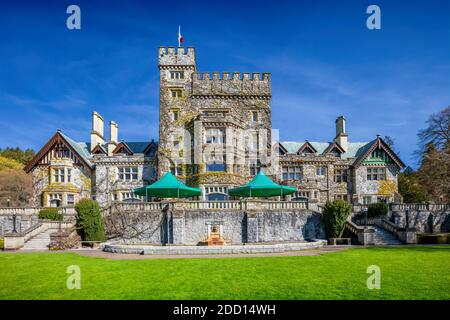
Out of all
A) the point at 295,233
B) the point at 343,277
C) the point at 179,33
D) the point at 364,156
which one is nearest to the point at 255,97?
the point at 179,33

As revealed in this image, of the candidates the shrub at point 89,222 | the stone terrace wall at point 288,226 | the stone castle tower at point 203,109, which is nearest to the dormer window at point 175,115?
the stone castle tower at point 203,109

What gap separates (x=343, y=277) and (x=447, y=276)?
345 cm

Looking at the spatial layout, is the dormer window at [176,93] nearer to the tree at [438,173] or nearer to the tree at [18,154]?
the tree at [438,173]

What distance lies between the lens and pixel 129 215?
979 inches

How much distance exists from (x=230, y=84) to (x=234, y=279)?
94.2 feet

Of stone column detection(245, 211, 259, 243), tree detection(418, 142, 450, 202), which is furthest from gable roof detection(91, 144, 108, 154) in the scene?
tree detection(418, 142, 450, 202)

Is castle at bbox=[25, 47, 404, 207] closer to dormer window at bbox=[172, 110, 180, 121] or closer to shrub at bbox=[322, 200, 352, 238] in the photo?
dormer window at bbox=[172, 110, 180, 121]

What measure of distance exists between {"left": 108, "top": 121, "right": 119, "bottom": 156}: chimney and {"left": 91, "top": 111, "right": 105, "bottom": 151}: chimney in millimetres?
2012

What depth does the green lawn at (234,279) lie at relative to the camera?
341 inches

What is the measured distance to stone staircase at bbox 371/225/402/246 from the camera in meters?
22.9

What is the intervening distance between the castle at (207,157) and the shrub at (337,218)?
36.7ft

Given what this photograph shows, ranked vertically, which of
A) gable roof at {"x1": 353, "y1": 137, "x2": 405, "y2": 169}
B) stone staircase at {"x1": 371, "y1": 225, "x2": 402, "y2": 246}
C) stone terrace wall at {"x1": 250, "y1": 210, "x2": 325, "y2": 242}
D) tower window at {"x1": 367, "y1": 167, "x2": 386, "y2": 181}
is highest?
gable roof at {"x1": 353, "y1": 137, "x2": 405, "y2": 169}

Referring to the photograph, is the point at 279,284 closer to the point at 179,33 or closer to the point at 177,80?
the point at 177,80

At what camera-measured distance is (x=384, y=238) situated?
23.7 meters
